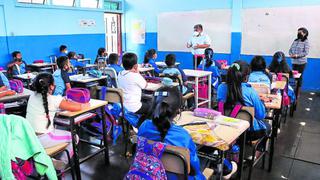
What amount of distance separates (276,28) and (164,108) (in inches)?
250

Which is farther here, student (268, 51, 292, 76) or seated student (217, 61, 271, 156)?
student (268, 51, 292, 76)

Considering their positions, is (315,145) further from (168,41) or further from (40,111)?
(168,41)

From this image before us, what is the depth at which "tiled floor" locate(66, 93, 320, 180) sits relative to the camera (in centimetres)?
292

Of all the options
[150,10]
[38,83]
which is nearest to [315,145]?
[38,83]

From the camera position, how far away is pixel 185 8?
8.54 metres

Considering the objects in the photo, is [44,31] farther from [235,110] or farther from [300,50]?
[235,110]

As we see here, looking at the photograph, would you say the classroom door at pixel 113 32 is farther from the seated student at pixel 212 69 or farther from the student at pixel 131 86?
the student at pixel 131 86

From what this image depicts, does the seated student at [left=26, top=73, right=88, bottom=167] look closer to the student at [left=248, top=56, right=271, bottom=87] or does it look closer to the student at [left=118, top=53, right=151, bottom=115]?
the student at [left=118, top=53, right=151, bottom=115]

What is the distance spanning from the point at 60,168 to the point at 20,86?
1827 millimetres

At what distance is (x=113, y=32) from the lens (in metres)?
9.97

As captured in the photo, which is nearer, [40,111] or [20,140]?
[20,140]

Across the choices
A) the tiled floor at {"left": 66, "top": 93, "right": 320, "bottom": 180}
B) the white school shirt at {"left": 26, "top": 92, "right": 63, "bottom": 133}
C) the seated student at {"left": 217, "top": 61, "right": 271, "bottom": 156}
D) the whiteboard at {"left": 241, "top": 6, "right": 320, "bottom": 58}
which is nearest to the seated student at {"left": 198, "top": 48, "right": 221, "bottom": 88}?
the tiled floor at {"left": 66, "top": 93, "right": 320, "bottom": 180}

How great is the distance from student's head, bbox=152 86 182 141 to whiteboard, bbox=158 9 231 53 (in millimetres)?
6467

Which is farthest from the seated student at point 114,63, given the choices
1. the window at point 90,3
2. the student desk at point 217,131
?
the window at point 90,3
